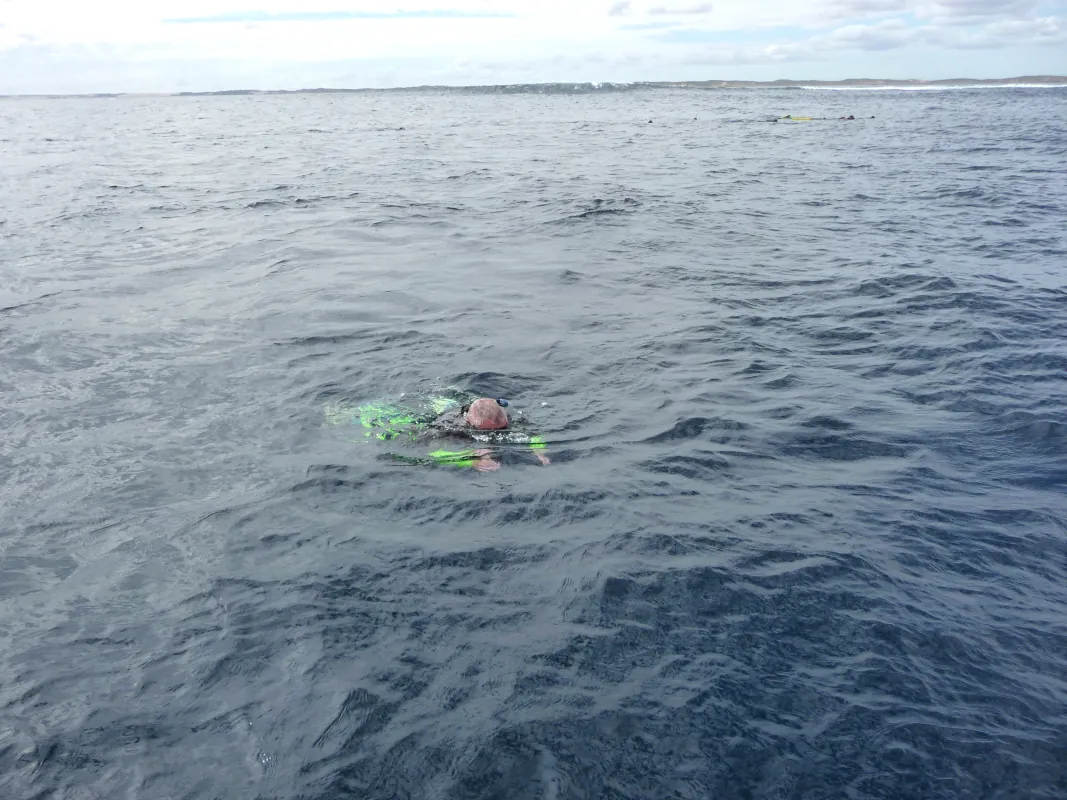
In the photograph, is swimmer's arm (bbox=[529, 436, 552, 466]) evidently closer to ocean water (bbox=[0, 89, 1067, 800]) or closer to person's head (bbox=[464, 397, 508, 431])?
ocean water (bbox=[0, 89, 1067, 800])

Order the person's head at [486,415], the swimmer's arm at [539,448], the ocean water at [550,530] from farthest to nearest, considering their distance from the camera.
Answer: the person's head at [486,415]
the swimmer's arm at [539,448]
the ocean water at [550,530]

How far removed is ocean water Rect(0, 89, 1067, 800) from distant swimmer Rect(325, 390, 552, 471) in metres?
0.20

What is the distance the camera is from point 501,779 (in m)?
4.95

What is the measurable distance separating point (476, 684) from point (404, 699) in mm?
543

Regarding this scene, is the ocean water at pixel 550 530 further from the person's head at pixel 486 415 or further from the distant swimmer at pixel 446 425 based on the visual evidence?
the person's head at pixel 486 415

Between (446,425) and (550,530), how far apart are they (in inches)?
97.5

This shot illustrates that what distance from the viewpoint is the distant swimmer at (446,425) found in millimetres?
8992

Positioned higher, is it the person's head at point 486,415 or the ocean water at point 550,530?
the person's head at point 486,415

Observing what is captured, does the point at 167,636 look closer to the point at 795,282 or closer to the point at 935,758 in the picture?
the point at 935,758

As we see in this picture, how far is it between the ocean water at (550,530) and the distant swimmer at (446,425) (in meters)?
0.20

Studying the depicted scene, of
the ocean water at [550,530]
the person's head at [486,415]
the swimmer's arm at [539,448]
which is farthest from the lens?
the person's head at [486,415]

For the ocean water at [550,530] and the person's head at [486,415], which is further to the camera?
the person's head at [486,415]

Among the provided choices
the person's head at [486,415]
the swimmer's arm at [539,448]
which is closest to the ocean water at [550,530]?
the swimmer's arm at [539,448]

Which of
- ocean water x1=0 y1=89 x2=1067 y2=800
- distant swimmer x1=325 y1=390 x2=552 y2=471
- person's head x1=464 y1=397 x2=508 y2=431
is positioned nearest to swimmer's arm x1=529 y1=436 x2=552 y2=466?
distant swimmer x1=325 y1=390 x2=552 y2=471
